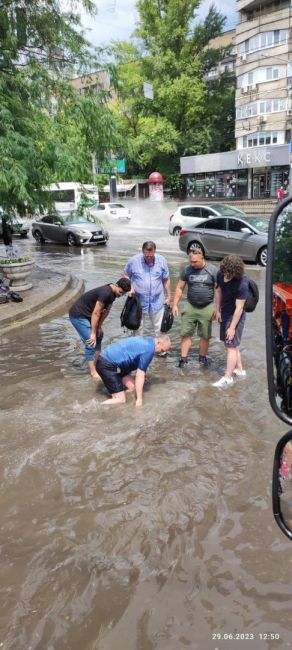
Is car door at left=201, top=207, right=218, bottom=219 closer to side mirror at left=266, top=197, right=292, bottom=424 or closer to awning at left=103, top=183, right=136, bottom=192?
side mirror at left=266, top=197, right=292, bottom=424

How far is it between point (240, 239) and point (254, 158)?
2631cm

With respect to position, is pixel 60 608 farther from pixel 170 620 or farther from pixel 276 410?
pixel 276 410

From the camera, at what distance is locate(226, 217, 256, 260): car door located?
14.3 m

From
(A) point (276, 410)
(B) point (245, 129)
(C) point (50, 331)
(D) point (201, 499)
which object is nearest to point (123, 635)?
(D) point (201, 499)

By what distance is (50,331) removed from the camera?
8.71m

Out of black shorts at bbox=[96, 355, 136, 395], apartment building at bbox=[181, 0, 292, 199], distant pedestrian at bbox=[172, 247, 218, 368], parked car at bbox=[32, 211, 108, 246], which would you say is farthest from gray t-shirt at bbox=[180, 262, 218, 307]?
apartment building at bbox=[181, 0, 292, 199]

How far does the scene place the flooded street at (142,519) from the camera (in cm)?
272

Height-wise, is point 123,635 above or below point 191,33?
below

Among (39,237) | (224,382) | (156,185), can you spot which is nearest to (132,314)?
(224,382)

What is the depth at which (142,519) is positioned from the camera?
11.7ft

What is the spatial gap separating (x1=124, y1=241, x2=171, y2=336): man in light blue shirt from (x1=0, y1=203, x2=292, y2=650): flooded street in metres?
1.02

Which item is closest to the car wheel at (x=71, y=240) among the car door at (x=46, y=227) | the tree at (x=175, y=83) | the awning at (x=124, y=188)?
the car door at (x=46, y=227)

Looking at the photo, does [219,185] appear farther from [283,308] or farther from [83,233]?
[283,308]

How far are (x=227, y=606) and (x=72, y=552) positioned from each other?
3.41ft
